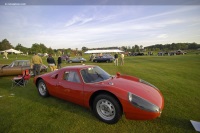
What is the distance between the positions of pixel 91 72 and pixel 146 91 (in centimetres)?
174

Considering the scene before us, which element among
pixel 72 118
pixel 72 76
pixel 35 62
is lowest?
pixel 72 118

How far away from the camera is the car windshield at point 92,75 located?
3.94 metres

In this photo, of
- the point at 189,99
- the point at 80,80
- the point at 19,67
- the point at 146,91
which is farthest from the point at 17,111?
the point at 19,67

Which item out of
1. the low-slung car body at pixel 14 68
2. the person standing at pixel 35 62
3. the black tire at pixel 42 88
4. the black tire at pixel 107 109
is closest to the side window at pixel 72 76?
the black tire at pixel 107 109

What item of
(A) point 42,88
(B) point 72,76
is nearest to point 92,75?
(B) point 72,76

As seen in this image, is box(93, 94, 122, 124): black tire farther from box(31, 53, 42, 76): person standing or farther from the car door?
box(31, 53, 42, 76): person standing

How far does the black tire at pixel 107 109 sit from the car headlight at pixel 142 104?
36cm

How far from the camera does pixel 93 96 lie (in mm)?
3590

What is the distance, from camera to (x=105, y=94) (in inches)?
133

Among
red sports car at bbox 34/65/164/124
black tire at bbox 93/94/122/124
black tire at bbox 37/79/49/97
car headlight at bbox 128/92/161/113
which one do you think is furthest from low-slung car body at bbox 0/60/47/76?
car headlight at bbox 128/92/161/113

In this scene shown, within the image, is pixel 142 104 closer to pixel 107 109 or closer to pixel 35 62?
pixel 107 109

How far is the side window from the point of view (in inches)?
159

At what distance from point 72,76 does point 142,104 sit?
2.26m

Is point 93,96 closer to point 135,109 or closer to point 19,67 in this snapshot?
point 135,109
